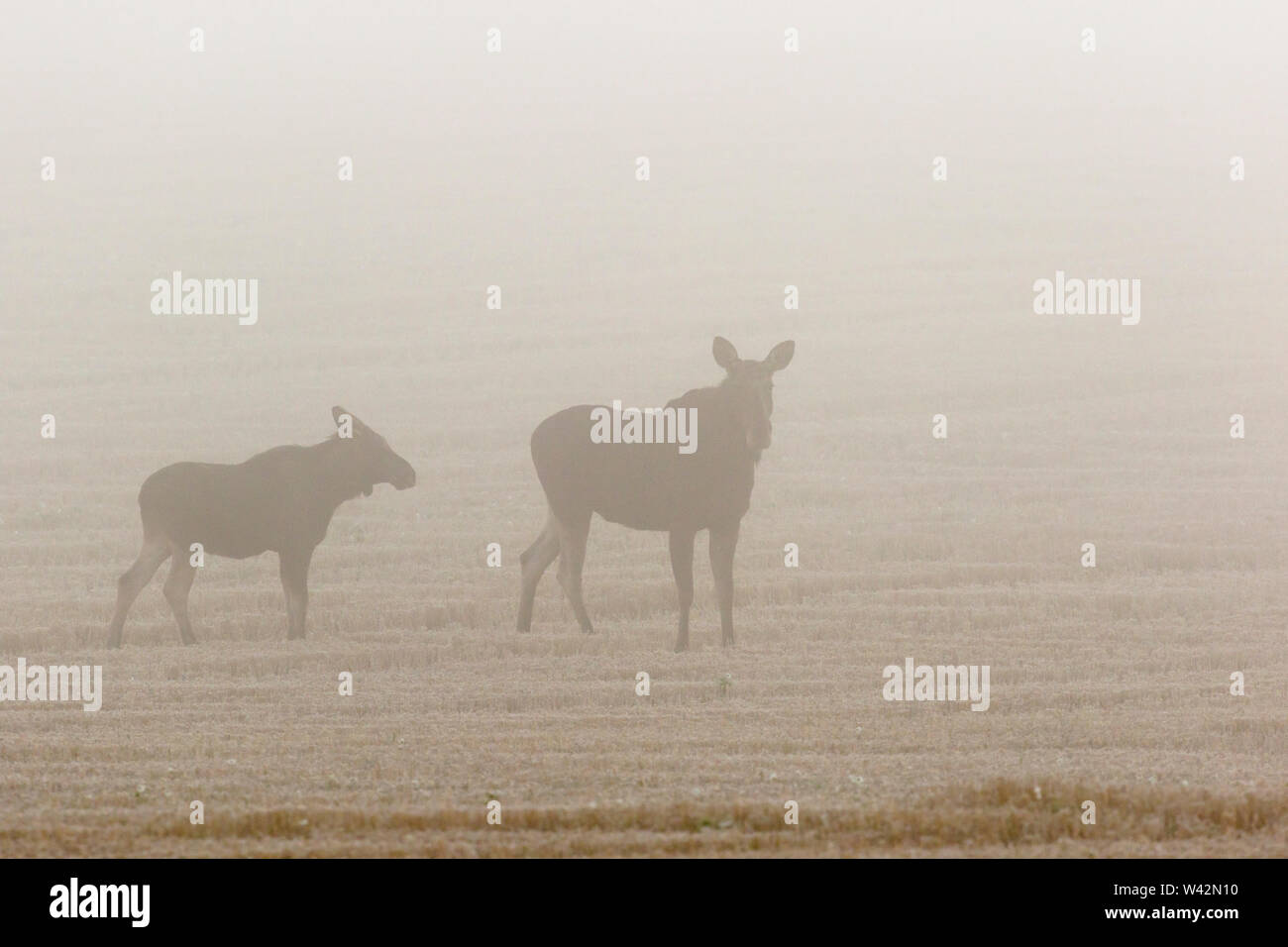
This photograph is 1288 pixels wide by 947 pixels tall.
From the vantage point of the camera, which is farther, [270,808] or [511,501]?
[511,501]

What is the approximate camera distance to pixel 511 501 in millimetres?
27000

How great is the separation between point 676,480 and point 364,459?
3244mm

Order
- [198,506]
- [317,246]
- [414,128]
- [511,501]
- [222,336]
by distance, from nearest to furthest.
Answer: [198,506] < [511,501] < [222,336] < [317,246] < [414,128]

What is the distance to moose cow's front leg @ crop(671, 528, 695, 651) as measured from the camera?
1681cm

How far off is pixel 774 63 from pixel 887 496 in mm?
49335

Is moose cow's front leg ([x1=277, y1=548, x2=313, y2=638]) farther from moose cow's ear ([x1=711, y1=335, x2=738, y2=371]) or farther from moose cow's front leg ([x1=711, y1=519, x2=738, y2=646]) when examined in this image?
moose cow's ear ([x1=711, y1=335, x2=738, y2=371])

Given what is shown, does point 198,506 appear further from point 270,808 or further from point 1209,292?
point 1209,292

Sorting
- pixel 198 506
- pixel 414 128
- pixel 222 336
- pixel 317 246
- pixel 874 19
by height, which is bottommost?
pixel 198 506

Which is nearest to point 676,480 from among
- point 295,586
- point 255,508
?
point 295,586

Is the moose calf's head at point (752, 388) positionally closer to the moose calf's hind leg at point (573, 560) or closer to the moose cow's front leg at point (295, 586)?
the moose calf's hind leg at point (573, 560)

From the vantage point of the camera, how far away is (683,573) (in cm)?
1723

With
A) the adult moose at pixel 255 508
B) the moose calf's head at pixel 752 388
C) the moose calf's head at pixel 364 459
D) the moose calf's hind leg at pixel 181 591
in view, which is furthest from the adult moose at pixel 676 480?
the moose calf's hind leg at pixel 181 591

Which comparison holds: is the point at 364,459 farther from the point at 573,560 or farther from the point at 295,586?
the point at 573,560

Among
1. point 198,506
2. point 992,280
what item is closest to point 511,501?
point 198,506
